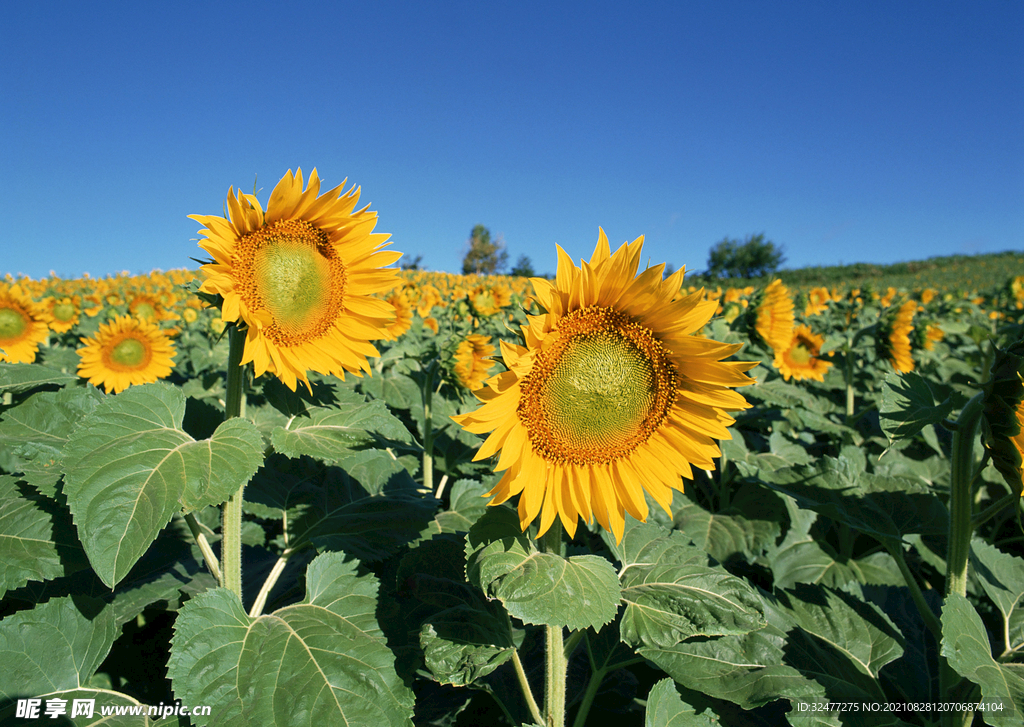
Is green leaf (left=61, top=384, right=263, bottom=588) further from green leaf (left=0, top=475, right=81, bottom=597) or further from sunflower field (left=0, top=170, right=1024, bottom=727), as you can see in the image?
green leaf (left=0, top=475, right=81, bottom=597)

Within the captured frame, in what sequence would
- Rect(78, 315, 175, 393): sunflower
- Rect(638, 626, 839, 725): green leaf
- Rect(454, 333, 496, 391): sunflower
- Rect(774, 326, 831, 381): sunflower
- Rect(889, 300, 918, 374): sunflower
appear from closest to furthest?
Rect(638, 626, 839, 725): green leaf
Rect(454, 333, 496, 391): sunflower
Rect(78, 315, 175, 393): sunflower
Rect(889, 300, 918, 374): sunflower
Rect(774, 326, 831, 381): sunflower

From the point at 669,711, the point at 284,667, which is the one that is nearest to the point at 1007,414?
the point at 669,711

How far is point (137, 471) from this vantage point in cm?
137

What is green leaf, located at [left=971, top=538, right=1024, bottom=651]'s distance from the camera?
1817mm

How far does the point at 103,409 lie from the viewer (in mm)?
1469

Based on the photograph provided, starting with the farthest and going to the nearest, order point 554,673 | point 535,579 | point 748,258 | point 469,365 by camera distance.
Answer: point 748,258 → point 469,365 → point 554,673 → point 535,579

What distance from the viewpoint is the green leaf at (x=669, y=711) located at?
1529 mm

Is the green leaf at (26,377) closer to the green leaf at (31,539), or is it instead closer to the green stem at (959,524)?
the green leaf at (31,539)

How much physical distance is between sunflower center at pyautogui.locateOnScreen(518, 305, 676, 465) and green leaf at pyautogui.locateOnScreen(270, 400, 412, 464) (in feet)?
1.91

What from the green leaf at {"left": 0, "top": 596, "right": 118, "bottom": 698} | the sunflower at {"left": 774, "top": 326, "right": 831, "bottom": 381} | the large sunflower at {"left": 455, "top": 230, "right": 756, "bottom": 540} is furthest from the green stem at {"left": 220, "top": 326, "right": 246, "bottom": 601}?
the sunflower at {"left": 774, "top": 326, "right": 831, "bottom": 381}

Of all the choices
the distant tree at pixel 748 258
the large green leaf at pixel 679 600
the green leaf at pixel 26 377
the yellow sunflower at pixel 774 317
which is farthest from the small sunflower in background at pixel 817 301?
the distant tree at pixel 748 258

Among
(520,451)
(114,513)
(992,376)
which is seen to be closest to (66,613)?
(114,513)

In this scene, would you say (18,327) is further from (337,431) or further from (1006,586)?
(1006,586)

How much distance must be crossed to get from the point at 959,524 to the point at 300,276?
2.26 metres
